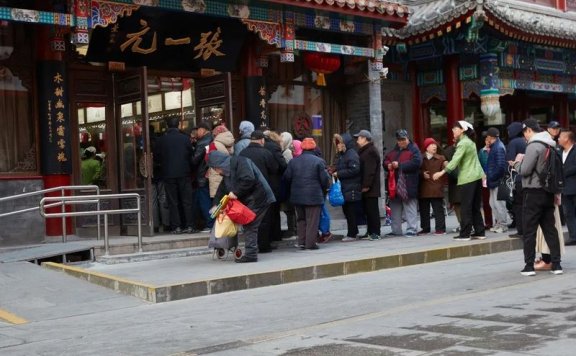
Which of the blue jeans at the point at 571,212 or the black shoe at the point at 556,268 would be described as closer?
the black shoe at the point at 556,268

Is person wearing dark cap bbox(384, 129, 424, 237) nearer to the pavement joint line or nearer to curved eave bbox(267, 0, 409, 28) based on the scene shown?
curved eave bbox(267, 0, 409, 28)

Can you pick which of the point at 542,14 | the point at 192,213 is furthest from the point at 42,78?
the point at 542,14

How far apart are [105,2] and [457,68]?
938 cm

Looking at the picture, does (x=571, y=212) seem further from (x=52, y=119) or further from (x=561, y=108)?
(x=561, y=108)

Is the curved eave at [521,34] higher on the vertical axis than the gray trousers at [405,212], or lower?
higher

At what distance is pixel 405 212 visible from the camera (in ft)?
45.6

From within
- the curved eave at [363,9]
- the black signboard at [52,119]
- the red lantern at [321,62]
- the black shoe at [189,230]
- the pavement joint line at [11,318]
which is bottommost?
Result: the pavement joint line at [11,318]

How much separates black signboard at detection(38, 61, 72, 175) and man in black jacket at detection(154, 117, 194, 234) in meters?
1.51

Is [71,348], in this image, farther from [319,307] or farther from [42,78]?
[42,78]

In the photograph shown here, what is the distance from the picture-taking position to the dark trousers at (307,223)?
11984 millimetres

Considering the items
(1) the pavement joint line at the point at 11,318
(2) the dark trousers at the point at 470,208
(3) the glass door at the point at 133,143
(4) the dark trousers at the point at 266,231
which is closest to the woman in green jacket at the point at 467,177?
(2) the dark trousers at the point at 470,208

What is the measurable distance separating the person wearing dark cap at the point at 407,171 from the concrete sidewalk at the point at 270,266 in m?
0.65

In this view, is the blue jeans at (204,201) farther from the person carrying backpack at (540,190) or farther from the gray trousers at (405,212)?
the person carrying backpack at (540,190)

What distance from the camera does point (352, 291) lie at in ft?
29.6
